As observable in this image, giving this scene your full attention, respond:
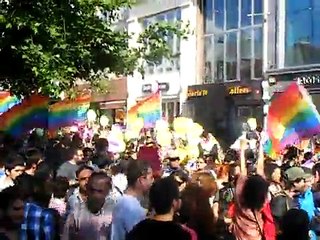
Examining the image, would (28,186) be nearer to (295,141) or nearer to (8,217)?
(8,217)

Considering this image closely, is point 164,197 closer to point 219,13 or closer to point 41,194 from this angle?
point 41,194

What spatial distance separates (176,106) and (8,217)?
99.7 feet

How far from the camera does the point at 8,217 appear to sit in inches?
241

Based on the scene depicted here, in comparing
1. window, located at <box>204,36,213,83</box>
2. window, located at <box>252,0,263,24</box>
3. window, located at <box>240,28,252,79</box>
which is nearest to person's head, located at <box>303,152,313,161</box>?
window, located at <box>252,0,263,24</box>

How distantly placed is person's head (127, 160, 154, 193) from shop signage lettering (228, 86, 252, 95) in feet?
77.3

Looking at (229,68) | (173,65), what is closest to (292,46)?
(229,68)

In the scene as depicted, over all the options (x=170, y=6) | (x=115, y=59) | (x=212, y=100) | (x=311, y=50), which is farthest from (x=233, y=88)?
(x=115, y=59)

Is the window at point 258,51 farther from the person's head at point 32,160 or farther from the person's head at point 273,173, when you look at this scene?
the person's head at point 32,160

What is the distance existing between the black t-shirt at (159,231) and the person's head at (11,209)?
1.26 metres

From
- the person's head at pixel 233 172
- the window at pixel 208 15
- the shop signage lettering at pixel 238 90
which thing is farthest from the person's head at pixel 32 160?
the window at pixel 208 15

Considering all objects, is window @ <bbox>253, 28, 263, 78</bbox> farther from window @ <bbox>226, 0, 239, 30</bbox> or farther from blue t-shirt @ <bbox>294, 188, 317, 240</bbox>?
blue t-shirt @ <bbox>294, 188, 317, 240</bbox>

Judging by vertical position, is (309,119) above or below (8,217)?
above

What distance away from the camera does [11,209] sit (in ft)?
20.2

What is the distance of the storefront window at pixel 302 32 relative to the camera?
1069 inches
